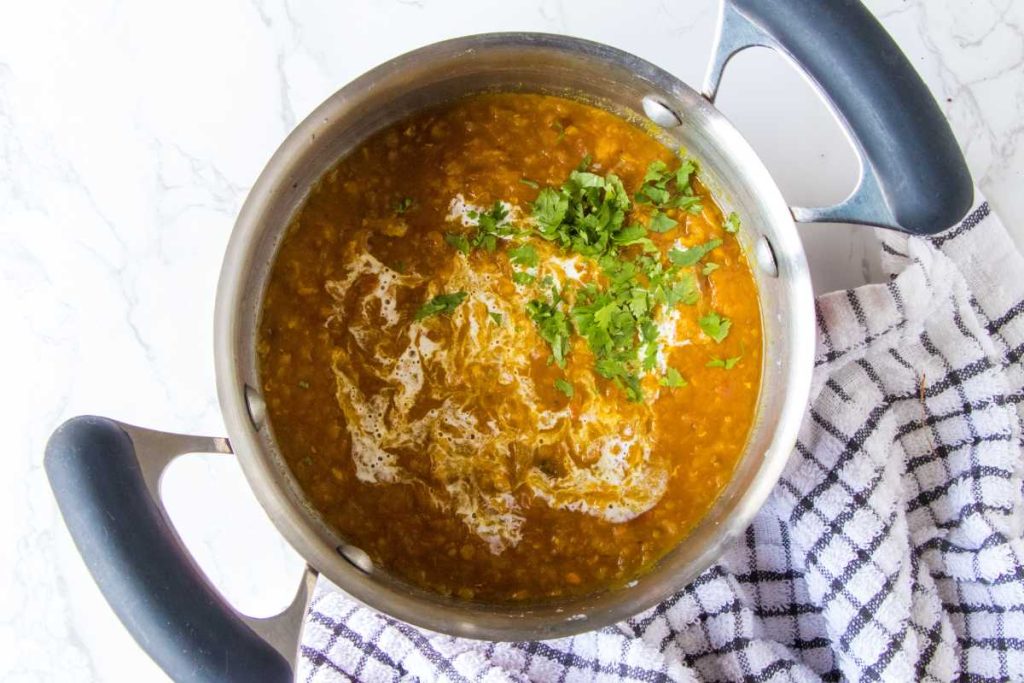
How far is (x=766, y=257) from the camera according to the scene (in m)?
1.64

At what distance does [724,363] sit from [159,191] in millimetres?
990

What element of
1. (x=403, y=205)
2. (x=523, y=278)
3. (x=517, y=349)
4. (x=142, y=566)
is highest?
(x=403, y=205)

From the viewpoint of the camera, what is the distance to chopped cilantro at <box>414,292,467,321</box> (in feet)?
5.43

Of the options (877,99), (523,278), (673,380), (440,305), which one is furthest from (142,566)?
(877,99)

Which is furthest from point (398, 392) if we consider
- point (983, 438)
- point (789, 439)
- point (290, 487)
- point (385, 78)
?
point (983, 438)

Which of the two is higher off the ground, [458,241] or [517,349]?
[458,241]

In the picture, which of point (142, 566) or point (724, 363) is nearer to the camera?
point (142, 566)

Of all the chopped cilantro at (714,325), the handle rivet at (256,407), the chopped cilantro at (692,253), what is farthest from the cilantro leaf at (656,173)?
the handle rivet at (256,407)

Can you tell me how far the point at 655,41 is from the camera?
1850mm

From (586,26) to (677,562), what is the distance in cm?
92

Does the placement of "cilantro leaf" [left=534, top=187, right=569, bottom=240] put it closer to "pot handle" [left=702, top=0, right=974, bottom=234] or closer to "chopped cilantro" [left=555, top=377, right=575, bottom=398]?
"chopped cilantro" [left=555, top=377, right=575, bottom=398]

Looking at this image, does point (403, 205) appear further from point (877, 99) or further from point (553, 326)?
point (877, 99)

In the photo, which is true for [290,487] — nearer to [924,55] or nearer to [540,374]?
[540,374]

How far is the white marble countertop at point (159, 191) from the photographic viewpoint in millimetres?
1831
